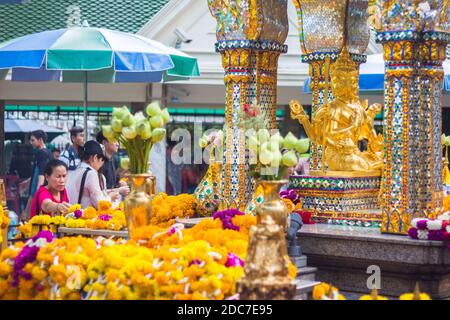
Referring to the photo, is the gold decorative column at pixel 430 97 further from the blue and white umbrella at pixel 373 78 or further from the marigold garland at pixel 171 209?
the blue and white umbrella at pixel 373 78

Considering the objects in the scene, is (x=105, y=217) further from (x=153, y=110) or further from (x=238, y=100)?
(x=153, y=110)

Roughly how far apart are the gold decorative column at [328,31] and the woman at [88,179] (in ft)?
7.26

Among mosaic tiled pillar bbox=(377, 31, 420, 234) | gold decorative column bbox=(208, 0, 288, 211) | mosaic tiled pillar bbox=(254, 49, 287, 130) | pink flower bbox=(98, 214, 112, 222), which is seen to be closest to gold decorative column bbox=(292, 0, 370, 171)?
mosaic tiled pillar bbox=(254, 49, 287, 130)

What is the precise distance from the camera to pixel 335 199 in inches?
338

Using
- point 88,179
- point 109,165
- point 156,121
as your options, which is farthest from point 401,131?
point 109,165

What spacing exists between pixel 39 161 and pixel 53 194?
9.74ft

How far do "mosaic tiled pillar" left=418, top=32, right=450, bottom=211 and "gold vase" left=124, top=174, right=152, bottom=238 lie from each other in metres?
2.16

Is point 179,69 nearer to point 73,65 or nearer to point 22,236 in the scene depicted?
point 73,65

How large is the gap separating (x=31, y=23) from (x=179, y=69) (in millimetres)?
8994

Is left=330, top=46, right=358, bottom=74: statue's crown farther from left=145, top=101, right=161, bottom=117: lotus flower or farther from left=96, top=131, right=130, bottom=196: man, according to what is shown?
left=145, top=101, right=161, bottom=117: lotus flower

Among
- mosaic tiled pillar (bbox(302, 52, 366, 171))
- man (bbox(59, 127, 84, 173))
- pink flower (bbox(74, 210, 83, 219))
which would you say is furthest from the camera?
man (bbox(59, 127, 84, 173))

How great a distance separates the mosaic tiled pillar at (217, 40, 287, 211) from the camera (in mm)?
8797

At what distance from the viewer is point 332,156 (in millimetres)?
9102

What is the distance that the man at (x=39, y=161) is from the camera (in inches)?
462
